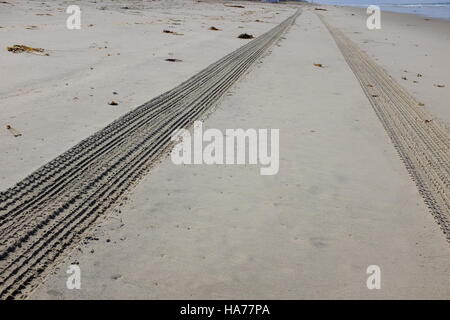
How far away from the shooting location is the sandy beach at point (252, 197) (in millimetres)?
2961

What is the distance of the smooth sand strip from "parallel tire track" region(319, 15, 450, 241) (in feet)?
0.49

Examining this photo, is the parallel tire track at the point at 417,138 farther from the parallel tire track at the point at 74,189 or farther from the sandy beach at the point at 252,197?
the parallel tire track at the point at 74,189

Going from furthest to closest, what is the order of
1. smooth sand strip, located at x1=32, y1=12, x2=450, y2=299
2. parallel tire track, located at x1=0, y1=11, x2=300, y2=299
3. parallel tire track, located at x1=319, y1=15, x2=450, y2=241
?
parallel tire track, located at x1=319, y1=15, x2=450, y2=241
parallel tire track, located at x1=0, y1=11, x2=300, y2=299
smooth sand strip, located at x1=32, y1=12, x2=450, y2=299

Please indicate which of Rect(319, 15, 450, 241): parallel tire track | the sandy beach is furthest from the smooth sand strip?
Rect(319, 15, 450, 241): parallel tire track

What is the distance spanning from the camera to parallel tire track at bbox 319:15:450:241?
427 centimetres

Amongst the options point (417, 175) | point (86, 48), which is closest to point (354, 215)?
point (417, 175)

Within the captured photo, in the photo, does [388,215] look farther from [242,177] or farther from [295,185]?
[242,177]

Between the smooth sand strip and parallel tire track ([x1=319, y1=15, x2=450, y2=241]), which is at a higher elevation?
parallel tire track ([x1=319, y1=15, x2=450, y2=241])

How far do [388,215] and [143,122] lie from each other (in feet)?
11.5

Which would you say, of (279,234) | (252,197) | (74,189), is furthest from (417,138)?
(74,189)

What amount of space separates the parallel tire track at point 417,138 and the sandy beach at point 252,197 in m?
0.03

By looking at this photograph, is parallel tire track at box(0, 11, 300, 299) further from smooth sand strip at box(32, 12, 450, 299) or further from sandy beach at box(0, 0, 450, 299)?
smooth sand strip at box(32, 12, 450, 299)

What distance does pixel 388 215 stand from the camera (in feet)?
12.7

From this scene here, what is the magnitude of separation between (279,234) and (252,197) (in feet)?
2.20
